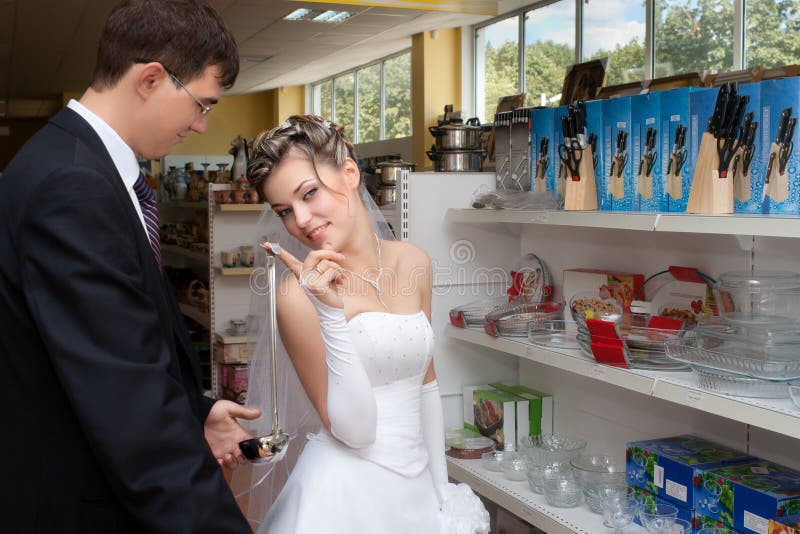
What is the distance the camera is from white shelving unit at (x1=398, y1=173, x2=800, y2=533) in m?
2.29

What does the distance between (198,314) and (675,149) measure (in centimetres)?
499

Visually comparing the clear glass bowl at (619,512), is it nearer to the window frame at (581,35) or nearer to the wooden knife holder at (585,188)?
the wooden knife holder at (585,188)

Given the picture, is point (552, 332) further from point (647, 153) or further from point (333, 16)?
point (333, 16)

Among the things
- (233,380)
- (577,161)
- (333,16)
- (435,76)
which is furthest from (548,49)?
(577,161)

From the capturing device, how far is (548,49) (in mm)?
7961

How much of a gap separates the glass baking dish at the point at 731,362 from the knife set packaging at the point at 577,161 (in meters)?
0.60

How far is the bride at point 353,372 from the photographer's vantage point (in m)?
1.99

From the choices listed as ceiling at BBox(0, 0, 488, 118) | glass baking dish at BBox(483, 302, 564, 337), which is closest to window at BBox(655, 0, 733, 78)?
ceiling at BBox(0, 0, 488, 118)

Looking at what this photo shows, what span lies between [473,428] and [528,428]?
0.79 ft

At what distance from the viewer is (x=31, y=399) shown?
4.37 ft

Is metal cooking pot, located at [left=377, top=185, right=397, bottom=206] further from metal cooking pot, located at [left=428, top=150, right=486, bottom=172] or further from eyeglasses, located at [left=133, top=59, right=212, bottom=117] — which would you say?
eyeglasses, located at [left=133, top=59, right=212, bottom=117]

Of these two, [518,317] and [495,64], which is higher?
[495,64]

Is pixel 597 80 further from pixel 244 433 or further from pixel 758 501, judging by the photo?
pixel 244 433

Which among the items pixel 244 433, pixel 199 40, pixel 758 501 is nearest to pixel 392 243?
pixel 244 433
